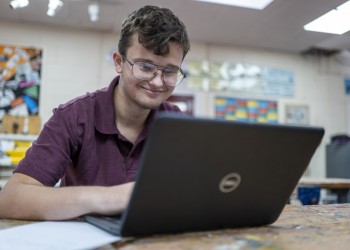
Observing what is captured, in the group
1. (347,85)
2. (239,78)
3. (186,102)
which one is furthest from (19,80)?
(347,85)

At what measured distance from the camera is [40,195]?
0.78 m

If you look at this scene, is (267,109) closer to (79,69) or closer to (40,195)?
(79,69)

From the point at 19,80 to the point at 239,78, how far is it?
2818 mm

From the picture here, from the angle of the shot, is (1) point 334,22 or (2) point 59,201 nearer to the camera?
(2) point 59,201

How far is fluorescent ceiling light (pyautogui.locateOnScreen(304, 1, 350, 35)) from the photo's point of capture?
3.56 metres

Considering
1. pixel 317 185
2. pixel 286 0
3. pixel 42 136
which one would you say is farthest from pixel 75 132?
pixel 286 0

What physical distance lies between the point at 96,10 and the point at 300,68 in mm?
3076

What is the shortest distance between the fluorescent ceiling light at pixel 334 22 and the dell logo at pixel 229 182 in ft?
11.2

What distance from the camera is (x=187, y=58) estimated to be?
15.5 ft

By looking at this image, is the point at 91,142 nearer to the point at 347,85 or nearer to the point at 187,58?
the point at 187,58

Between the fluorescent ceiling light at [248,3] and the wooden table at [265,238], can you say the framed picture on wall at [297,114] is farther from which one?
the wooden table at [265,238]

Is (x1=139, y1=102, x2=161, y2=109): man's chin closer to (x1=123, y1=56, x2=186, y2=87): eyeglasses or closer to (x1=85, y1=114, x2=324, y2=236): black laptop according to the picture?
(x1=123, y1=56, x2=186, y2=87): eyeglasses

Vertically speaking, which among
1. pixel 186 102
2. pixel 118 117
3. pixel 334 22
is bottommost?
pixel 118 117

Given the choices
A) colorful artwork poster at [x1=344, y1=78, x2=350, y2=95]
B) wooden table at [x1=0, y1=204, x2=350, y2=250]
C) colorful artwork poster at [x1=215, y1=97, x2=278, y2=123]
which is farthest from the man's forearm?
colorful artwork poster at [x1=344, y1=78, x2=350, y2=95]
